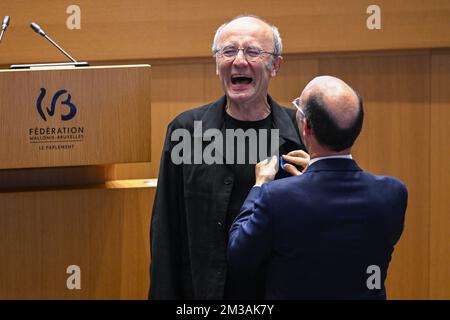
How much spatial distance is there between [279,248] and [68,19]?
71.8 inches

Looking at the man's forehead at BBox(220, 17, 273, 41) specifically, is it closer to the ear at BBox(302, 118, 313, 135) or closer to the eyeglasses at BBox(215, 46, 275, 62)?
the eyeglasses at BBox(215, 46, 275, 62)

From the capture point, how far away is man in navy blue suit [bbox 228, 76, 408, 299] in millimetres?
1554

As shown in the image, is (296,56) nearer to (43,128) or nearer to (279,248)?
(43,128)

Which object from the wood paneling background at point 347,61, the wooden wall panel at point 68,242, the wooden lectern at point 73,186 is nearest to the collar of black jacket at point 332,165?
the wooden lectern at point 73,186

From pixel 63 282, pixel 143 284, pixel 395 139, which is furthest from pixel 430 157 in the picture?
pixel 63 282

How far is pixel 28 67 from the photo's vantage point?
230 cm

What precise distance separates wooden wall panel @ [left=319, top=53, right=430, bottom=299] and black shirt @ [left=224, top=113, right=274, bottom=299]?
1.20 m

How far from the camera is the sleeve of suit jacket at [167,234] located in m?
1.95

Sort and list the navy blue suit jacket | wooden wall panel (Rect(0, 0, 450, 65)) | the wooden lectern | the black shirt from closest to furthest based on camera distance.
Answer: the navy blue suit jacket → the black shirt → the wooden lectern → wooden wall panel (Rect(0, 0, 450, 65))

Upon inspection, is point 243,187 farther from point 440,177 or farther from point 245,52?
point 440,177

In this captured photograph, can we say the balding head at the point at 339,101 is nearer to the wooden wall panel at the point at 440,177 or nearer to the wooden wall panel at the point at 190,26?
the wooden wall panel at the point at 190,26

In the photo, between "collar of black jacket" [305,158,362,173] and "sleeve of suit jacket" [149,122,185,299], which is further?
"sleeve of suit jacket" [149,122,185,299]

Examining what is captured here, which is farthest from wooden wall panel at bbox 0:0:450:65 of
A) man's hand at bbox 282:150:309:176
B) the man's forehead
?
man's hand at bbox 282:150:309:176

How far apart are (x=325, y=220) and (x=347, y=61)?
167 centimetres
